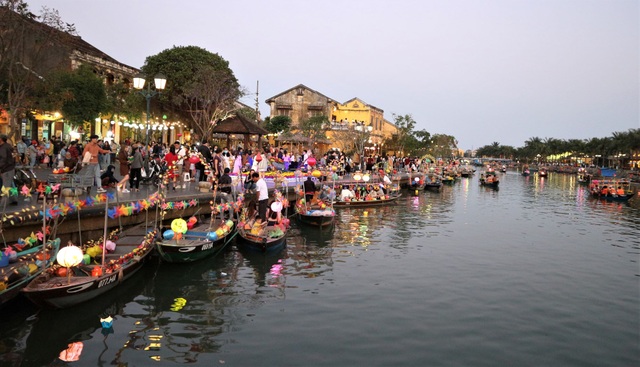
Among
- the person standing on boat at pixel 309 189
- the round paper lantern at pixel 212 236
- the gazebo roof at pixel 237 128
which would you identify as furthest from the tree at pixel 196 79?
the round paper lantern at pixel 212 236

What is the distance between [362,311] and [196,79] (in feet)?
120

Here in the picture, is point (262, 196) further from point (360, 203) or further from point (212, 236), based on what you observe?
point (360, 203)

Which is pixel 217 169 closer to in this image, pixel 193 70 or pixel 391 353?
pixel 391 353

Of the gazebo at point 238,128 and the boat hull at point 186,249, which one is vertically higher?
the gazebo at point 238,128

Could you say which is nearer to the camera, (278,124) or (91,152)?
(91,152)

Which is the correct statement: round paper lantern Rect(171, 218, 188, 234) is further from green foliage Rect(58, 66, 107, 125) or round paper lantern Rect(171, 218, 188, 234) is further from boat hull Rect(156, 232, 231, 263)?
green foliage Rect(58, 66, 107, 125)

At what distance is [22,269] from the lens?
464 inches

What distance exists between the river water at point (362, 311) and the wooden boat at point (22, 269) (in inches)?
32.9

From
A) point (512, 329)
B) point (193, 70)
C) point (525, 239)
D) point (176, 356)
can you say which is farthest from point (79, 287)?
point (193, 70)

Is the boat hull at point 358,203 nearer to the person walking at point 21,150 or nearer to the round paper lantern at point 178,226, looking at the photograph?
the person walking at point 21,150

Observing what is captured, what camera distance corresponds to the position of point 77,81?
30719 mm

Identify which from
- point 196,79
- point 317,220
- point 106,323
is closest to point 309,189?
point 317,220

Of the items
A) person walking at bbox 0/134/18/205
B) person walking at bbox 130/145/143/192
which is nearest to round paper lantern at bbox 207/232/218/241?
person walking at bbox 130/145/143/192

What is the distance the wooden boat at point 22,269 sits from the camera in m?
11.2
